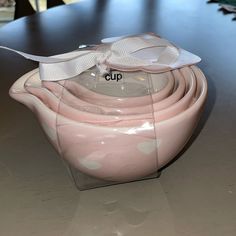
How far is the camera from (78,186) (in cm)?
47

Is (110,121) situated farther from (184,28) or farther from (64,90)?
(184,28)

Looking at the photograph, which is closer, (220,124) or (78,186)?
(78,186)

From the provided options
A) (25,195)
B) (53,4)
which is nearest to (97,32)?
(53,4)

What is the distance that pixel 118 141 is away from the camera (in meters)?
0.40

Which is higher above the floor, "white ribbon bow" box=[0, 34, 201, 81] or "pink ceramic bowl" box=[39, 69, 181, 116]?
"white ribbon bow" box=[0, 34, 201, 81]

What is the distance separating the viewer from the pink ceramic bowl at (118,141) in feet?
1.31

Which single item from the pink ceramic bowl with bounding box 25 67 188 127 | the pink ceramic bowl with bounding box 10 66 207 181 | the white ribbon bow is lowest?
the pink ceramic bowl with bounding box 10 66 207 181

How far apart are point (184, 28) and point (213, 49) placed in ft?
0.41

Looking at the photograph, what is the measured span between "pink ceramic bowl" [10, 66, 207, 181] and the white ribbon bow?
4 centimetres

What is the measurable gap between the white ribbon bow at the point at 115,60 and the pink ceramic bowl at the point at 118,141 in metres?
0.04

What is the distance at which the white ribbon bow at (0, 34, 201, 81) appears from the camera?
461 millimetres

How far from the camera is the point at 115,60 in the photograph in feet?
1.52

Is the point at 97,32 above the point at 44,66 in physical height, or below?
below

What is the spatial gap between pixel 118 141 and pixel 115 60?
11 centimetres
